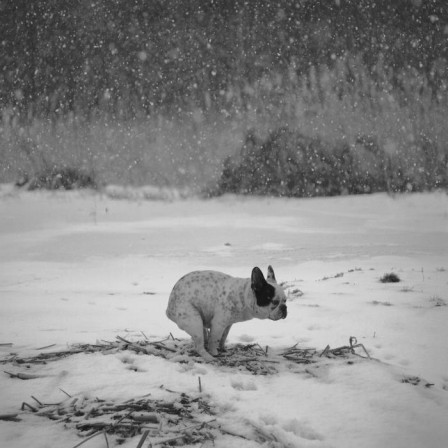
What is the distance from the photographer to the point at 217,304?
15.5ft

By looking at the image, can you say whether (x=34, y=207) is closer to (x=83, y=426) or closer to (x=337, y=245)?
(x=337, y=245)

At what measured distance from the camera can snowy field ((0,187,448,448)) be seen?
3.12 m

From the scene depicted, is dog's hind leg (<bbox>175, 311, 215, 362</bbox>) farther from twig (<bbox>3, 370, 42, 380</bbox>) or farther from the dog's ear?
twig (<bbox>3, 370, 42, 380</bbox>)

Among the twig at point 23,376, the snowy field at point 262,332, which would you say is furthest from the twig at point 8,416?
the twig at point 23,376

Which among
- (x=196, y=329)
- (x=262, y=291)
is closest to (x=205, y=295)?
(x=196, y=329)

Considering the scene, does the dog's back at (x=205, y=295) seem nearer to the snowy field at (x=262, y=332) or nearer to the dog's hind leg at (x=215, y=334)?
the dog's hind leg at (x=215, y=334)

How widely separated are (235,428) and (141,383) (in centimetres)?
110

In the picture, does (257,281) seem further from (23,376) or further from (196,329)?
(23,376)

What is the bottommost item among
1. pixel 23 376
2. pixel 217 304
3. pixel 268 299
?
pixel 23 376

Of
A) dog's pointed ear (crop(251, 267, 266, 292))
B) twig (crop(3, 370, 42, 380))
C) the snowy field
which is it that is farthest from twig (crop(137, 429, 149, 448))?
dog's pointed ear (crop(251, 267, 266, 292))

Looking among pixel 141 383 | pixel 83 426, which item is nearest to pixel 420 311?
pixel 141 383

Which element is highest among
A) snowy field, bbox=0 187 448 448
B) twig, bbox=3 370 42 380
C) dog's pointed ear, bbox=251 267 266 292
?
dog's pointed ear, bbox=251 267 266 292

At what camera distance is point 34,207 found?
35.2m

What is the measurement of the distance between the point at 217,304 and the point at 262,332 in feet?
6.16
